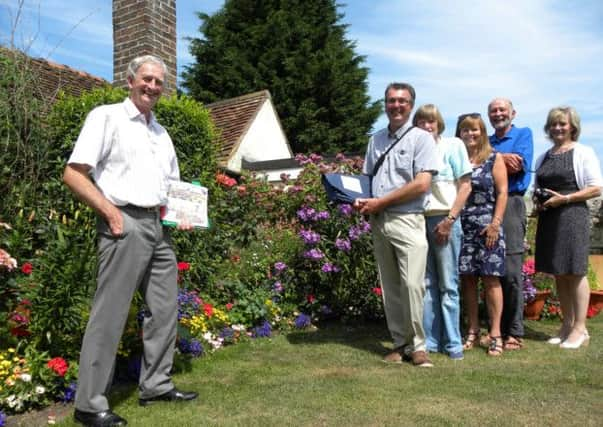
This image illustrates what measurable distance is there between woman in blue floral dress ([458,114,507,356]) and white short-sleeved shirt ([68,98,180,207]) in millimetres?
2466

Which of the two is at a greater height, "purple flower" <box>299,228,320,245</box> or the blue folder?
the blue folder

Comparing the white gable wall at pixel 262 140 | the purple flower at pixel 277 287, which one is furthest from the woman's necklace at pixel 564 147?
the white gable wall at pixel 262 140

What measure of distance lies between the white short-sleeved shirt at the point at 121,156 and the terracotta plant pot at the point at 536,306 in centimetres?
440

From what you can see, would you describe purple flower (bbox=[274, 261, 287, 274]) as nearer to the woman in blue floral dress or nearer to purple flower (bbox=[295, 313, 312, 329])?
purple flower (bbox=[295, 313, 312, 329])

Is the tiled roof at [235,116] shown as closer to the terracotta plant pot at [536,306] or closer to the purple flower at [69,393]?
the terracotta plant pot at [536,306]

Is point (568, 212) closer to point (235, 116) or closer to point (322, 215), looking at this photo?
point (322, 215)

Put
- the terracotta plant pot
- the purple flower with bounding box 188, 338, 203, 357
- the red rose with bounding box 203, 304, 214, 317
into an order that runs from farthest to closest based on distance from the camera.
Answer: the terracotta plant pot < the red rose with bounding box 203, 304, 214, 317 < the purple flower with bounding box 188, 338, 203, 357

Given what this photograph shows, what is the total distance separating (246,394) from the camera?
3189 millimetres

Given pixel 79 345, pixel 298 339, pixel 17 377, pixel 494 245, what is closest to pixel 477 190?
pixel 494 245

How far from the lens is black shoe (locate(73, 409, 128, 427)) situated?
103 inches

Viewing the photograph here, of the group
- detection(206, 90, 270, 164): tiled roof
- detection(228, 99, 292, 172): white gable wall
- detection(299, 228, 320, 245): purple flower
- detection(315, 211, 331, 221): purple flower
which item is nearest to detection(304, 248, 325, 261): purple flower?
detection(299, 228, 320, 245): purple flower

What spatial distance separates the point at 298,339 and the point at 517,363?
5.92ft

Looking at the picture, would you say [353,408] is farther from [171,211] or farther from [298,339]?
[298,339]

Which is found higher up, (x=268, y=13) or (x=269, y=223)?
(x=268, y=13)
